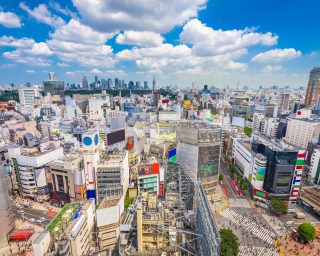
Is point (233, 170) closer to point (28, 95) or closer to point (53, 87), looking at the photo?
point (28, 95)

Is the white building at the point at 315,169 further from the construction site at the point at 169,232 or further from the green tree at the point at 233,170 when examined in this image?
the construction site at the point at 169,232

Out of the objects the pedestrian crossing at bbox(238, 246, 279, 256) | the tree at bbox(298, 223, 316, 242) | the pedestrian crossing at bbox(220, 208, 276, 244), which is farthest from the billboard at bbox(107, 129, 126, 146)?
the tree at bbox(298, 223, 316, 242)

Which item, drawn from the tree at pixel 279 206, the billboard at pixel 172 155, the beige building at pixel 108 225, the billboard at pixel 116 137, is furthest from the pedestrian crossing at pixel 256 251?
the billboard at pixel 116 137

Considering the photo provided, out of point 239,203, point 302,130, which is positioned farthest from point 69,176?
point 302,130

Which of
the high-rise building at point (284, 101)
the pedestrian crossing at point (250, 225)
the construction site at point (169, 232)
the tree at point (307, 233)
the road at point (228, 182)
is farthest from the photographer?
the high-rise building at point (284, 101)

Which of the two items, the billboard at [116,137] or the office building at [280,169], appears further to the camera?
the billboard at [116,137]

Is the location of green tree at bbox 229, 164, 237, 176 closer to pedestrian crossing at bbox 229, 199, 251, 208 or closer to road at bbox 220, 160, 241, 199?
road at bbox 220, 160, 241, 199
